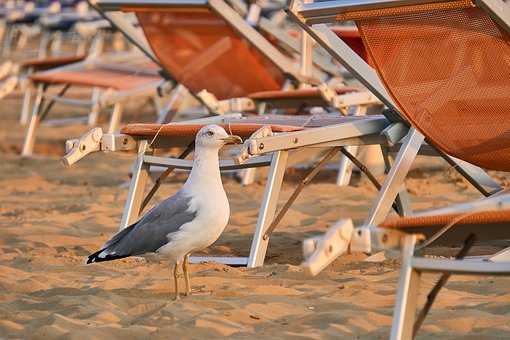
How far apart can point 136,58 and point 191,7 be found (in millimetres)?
3996

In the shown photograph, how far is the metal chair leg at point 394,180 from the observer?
535 centimetres

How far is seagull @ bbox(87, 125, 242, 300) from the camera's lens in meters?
4.67

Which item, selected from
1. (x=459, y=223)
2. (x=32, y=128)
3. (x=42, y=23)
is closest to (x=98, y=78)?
(x=32, y=128)

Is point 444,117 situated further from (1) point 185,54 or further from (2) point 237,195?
(1) point 185,54

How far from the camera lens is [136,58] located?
11672mm

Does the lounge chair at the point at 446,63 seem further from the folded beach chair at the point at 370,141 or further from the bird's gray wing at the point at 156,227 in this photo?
the bird's gray wing at the point at 156,227

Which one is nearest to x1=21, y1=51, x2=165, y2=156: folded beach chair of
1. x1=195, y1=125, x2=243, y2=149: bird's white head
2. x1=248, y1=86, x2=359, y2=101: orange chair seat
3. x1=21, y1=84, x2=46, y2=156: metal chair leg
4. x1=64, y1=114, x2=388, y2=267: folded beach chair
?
x1=21, y1=84, x2=46, y2=156: metal chair leg

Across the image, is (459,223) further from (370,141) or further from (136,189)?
(136,189)

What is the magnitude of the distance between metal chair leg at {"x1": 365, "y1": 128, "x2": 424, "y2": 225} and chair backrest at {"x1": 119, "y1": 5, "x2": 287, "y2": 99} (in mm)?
2776

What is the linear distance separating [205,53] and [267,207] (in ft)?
9.83

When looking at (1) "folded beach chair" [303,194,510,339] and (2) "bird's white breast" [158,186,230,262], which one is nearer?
(1) "folded beach chair" [303,194,510,339]

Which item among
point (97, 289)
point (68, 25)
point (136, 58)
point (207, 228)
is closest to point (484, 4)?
point (207, 228)

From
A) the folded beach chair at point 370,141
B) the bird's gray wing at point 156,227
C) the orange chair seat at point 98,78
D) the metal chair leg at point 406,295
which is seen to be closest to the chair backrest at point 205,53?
the orange chair seat at point 98,78

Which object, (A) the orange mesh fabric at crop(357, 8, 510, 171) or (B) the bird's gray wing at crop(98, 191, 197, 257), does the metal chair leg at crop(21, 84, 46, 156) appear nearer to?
(B) the bird's gray wing at crop(98, 191, 197, 257)
